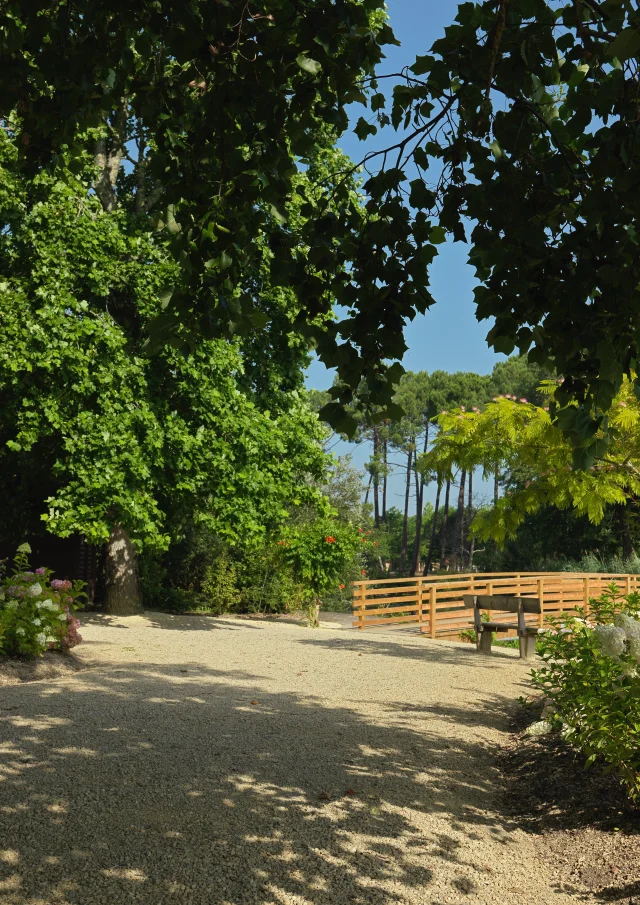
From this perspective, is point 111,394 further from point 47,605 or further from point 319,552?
point 319,552

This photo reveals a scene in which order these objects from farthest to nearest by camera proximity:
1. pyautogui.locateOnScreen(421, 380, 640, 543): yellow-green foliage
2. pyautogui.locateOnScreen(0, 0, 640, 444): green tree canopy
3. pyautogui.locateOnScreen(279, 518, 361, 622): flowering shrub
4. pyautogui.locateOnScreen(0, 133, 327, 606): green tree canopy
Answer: pyautogui.locateOnScreen(279, 518, 361, 622): flowering shrub, pyautogui.locateOnScreen(0, 133, 327, 606): green tree canopy, pyautogui.locateOnScreen(421, 380, 640, 543): yellow-green foliage, pyautogui.locateOnScreen(0, 0, 640, 444): green tree canopy

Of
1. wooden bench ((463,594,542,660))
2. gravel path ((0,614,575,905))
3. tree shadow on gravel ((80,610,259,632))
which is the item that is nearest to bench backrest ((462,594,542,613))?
wooden bench ((463,594,542,660))

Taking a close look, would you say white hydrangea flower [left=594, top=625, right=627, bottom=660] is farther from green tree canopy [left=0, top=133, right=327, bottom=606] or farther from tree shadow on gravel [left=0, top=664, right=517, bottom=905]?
green tree canopy [left=0, top=133, right=327, bottom=606]

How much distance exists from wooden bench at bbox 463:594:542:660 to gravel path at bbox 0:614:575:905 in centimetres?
253

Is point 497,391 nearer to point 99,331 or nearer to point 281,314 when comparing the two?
point 281,314

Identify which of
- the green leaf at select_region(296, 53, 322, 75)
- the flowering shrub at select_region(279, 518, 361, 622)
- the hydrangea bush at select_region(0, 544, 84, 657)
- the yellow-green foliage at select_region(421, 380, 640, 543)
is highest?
the green leaf at select_region(296, 53, 322, 75)

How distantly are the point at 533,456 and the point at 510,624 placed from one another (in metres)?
3.55

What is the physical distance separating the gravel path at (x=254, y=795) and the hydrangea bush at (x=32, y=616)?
632mm

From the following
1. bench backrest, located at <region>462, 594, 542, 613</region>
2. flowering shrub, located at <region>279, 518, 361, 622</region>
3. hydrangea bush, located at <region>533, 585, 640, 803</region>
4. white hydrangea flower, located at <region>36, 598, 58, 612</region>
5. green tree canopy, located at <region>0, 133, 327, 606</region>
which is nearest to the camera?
hydrangea bush, located at <region>533, 585, 640, 803</region>

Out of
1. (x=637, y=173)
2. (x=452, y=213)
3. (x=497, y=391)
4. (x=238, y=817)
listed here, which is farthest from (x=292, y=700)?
(x=497, y=391)

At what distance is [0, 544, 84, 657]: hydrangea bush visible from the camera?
7.84 metres

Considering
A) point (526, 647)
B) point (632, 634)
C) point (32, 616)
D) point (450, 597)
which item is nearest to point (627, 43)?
point (632, 634)

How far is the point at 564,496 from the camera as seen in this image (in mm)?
8227

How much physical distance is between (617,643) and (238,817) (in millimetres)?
2216
